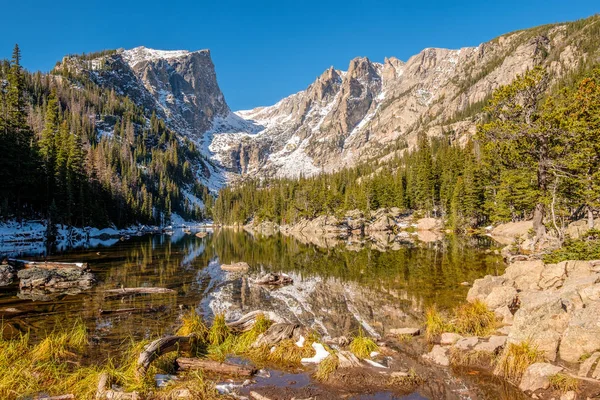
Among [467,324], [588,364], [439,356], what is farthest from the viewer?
[467,324]

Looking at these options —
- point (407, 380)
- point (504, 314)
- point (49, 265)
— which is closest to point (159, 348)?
point (407, 380)

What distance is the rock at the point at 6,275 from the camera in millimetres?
24569

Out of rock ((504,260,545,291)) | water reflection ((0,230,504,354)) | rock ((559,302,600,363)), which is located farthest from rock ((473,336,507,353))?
rock ((504,260,545,291))

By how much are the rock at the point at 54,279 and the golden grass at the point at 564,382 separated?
26.2 metres

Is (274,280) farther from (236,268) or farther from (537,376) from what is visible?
(537,376)

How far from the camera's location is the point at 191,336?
34.9 feet

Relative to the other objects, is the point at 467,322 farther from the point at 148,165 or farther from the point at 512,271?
the point at 148,165

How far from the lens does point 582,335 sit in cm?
870

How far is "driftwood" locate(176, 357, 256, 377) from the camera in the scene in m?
8.96

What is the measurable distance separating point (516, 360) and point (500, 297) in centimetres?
710

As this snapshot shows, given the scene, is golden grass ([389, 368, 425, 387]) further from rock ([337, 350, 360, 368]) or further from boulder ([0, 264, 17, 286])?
boulder ([0, 264, 17, 286])

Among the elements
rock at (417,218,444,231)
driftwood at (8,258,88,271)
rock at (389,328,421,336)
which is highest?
rock at (417,218,444,231)

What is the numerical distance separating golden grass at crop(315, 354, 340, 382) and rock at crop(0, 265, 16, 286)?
26.2 metres

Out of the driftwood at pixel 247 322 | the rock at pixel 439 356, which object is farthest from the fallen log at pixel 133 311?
→ the rock at pixel 439 356
